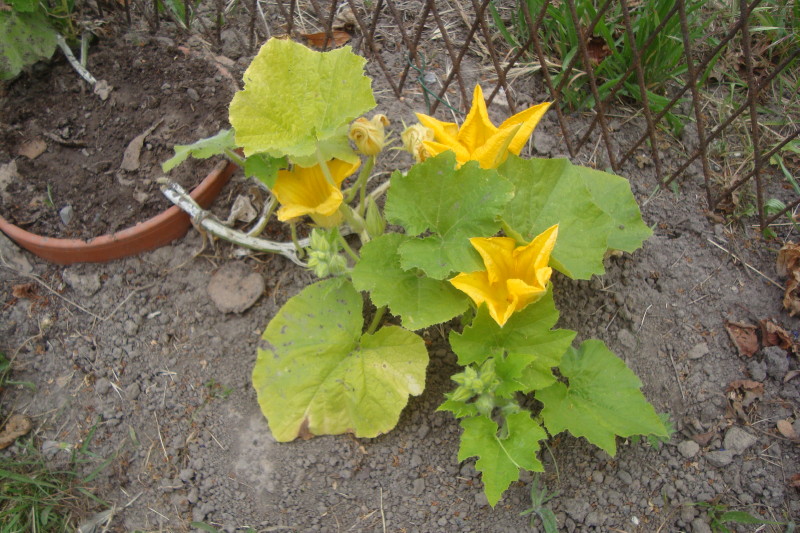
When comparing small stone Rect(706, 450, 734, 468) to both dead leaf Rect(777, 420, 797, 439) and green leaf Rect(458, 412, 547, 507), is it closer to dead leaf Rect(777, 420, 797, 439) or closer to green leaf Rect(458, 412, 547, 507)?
dead leaf Rect(777, 420, 797, 439)

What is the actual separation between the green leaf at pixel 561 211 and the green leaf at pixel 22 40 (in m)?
2.06

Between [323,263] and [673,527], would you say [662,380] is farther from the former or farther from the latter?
[323,263]

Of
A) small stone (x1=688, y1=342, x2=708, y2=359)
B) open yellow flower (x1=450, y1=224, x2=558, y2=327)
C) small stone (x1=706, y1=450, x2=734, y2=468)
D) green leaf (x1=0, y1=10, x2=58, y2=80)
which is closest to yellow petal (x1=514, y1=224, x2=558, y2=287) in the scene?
open yellow flower (x1=450, y1=224, x2=558, y2=327)

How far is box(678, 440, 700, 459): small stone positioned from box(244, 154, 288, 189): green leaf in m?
1.65

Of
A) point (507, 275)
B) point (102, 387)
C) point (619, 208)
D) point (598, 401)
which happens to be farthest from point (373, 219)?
point (102, 387)

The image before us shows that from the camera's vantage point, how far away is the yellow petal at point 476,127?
5.98ft

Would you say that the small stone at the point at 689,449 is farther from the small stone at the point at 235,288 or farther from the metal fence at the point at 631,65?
the small stone at the point at 235,288

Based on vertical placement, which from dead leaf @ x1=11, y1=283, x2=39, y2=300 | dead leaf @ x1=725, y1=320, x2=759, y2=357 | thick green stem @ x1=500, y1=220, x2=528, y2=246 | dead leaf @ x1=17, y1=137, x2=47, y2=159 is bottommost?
dead leaf @ x1=11, y1=283, x2=39, y2=300

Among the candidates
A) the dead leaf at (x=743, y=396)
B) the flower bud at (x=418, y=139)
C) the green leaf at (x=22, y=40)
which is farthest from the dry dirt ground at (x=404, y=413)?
the green leaf at (x=22, y=40)

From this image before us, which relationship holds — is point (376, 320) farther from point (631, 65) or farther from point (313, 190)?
point (631, 65)

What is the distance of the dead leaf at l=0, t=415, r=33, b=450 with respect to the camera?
2.27m

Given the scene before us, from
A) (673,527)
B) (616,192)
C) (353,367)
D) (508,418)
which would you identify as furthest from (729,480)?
(353,367)

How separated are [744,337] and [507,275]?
99 centimetres

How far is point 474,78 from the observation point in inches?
111
